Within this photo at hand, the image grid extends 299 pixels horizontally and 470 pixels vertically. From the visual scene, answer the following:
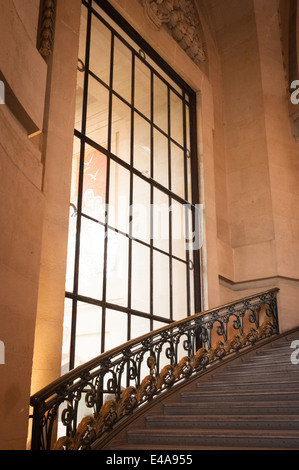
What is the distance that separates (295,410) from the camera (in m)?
4.68

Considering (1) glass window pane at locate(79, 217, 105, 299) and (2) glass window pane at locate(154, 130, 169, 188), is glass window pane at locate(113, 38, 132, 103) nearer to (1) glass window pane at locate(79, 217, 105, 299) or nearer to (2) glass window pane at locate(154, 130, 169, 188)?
(2) glass window pane at locate(154, 130, 169, 188)

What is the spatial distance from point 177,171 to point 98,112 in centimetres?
221

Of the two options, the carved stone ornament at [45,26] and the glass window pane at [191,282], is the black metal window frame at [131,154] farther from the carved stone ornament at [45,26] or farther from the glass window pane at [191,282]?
the carved stone ornament at [45,26]

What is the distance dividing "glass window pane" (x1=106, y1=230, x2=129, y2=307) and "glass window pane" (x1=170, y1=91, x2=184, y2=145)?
292 centimetres

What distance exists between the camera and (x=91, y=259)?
708 cm

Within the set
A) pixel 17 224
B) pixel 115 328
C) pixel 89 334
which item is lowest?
pixel 89 334

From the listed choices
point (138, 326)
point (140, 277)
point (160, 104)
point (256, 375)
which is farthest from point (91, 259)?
point (160, 104)

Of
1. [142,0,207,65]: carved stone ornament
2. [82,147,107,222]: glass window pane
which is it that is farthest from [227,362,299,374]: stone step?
[142,0,207,65]: carved stone ornament

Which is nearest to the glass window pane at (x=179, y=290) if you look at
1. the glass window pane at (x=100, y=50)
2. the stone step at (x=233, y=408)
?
the stone step at (x=233, y=408)

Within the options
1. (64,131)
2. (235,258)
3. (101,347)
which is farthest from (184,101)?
(101,347)

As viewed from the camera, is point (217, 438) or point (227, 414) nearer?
point (217, 438)

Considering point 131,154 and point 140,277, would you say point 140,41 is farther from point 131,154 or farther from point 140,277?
point 140,277

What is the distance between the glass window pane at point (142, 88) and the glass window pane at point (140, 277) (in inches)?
101

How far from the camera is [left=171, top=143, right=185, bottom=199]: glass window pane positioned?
9.19m
